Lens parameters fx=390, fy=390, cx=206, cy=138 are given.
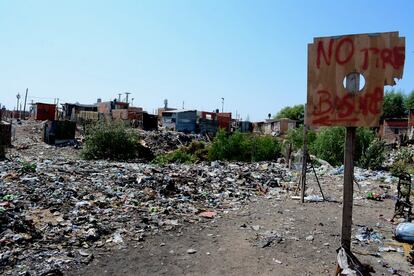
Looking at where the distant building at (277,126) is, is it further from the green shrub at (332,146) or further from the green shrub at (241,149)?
the green shrub at (332,146)

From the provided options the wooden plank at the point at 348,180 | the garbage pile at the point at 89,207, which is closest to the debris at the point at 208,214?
the garbage pile at the point at 89,207

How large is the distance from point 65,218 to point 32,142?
77.0ft

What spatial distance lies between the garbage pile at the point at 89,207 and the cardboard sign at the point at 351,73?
3094 millimetres

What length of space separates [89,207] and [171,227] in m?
1.63

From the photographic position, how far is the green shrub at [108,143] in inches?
806

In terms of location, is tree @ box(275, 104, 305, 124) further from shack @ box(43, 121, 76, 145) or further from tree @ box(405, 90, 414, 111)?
shack @ box(43, 121, 76, 145)

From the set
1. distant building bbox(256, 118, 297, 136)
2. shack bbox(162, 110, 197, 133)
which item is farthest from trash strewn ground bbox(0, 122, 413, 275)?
distant building bbox(256, 118, 297, 136)

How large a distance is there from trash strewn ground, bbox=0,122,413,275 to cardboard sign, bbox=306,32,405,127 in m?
1.88

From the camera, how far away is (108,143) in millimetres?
20547

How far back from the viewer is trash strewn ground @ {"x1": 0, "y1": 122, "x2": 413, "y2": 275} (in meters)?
4.34

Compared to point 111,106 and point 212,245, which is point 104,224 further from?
point 111,106

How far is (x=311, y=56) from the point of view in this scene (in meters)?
3.31

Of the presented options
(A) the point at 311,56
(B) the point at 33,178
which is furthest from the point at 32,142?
(A) the point at 311,56

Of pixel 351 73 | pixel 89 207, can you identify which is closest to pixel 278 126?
pixel 89 207
